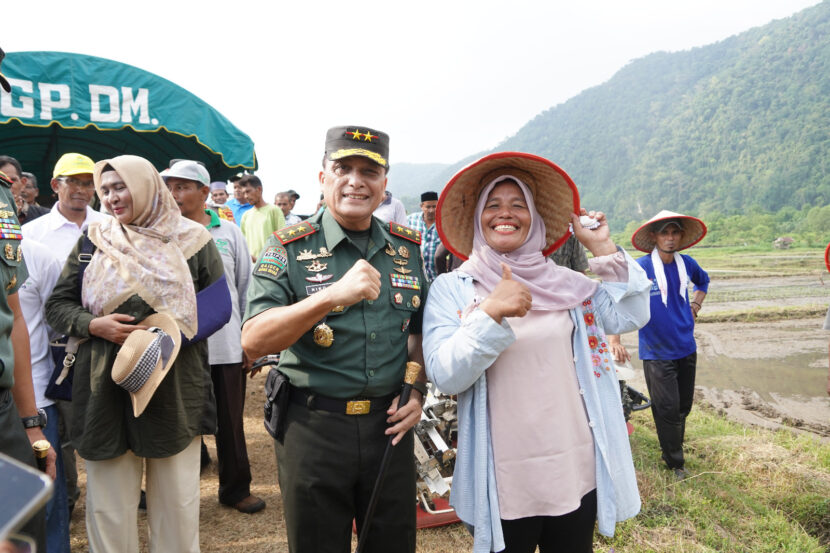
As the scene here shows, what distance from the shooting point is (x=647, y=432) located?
5.25m

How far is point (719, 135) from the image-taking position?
265 ft

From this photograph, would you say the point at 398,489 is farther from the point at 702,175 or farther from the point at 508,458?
the point at 702,175

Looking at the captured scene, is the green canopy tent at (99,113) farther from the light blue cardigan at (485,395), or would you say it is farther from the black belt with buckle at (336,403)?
the light blue cardigan at (485,395)

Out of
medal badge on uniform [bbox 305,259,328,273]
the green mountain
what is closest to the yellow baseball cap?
medal badge on uniform [bbox 305,259,328,273]

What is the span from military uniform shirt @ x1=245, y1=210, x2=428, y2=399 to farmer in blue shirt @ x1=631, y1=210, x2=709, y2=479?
10.5ft

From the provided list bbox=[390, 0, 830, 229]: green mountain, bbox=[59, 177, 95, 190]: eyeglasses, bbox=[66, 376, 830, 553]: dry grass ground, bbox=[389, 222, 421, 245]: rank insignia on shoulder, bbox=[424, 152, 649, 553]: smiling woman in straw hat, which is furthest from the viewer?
bbox=[390, 0, 830, 229]: green mountain

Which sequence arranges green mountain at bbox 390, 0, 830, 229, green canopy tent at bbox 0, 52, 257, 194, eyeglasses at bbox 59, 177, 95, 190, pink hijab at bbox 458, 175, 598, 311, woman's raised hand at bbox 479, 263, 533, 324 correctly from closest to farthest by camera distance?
woman's raised hand at bbox 479, 263, 533, 324 < pink hijab at bbox 458, 175, 598, 311 < eyeglasses at bbox 59, 177, 95, 190 < green canopy tent at bbox 0, 52, 257, 194 < green mountain at bbox 390, 0, 830, 229

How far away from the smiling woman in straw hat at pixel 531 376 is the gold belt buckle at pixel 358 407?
0.28 meters

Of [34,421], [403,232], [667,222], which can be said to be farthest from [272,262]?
[667,222]

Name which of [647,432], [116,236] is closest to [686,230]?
[647,432]

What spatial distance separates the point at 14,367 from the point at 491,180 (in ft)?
6.55

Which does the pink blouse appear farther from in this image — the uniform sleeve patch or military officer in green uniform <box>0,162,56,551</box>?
military officer in green uniform <box>0,162,56,551</box>

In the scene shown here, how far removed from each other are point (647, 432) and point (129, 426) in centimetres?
503

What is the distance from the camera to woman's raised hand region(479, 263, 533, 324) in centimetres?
160
